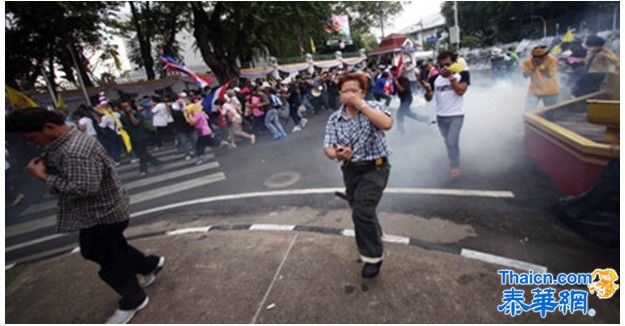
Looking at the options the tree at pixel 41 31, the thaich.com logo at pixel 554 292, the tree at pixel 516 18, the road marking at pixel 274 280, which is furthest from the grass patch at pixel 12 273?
the tree at pixel 516 18

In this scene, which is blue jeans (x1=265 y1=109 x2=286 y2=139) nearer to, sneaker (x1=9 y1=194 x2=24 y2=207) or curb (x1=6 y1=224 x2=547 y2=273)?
sneaker (x1=9 y1=194 x2=24 y2=207)

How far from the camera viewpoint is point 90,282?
361 cm

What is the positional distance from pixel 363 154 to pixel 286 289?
1296 millimetres

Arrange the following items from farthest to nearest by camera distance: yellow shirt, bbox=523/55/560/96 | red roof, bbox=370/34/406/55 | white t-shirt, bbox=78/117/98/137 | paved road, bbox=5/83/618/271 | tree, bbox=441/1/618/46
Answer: tree, bbox=441/1/618/46, red roof, bbox=370/34/406/55, white t-shirt, bbox=78/117/98/137, yellow shirt, bbox=523/55/560/96, paved road, bbox=5/83/618/271

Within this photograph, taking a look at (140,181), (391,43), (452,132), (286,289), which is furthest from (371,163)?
(391,43)

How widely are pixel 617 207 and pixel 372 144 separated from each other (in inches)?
84.7

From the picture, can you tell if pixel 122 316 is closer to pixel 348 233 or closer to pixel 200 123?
pixel 348 233

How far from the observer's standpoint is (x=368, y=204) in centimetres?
296

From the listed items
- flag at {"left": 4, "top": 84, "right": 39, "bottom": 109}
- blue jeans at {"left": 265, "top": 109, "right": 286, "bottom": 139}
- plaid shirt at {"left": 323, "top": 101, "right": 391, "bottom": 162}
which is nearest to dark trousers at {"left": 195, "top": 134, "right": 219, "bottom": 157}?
blue jeans at {"left": 265, "top": 109, "right": 286, "bottom": 139}

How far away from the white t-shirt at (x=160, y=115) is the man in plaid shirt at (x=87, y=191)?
764cm

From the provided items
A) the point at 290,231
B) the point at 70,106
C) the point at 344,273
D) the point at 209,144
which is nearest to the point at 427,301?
the point at 344,273

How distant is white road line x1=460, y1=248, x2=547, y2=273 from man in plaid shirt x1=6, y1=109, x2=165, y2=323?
283 centimetres

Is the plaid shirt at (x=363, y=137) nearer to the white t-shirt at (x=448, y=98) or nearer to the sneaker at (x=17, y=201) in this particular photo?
the white t-shirt at (x=448, y=98)

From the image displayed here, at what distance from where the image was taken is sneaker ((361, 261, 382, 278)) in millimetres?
3041
